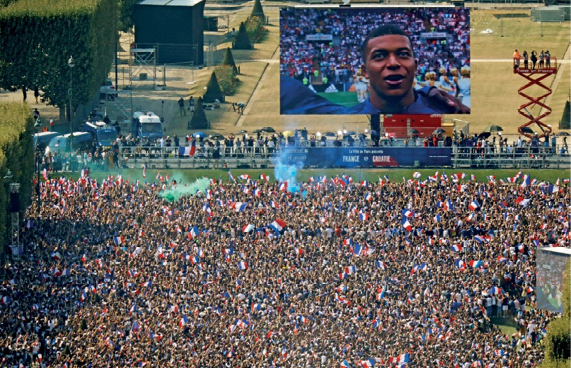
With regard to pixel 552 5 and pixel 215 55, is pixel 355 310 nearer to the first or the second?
pixel 215 55

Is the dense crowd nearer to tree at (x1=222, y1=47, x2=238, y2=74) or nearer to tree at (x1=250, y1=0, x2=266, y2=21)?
tree at (x1=222, y1=47, x2=238, y2=74)

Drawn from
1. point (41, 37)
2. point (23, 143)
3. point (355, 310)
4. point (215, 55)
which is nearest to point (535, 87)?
point (215, 55)

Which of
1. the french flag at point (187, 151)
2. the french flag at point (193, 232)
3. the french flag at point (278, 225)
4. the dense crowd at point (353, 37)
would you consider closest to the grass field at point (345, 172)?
the french flag at point (187, 151)

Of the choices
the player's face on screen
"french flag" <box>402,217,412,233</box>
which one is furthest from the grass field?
"french flag" <box>402,217,412,233</box>

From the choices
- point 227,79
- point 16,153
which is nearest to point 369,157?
point 16,153

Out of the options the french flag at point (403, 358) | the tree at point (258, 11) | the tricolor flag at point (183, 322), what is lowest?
the french flag at point (403, 358)

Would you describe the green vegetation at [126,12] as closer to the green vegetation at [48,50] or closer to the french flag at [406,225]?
the green vegetation at [48,50]
